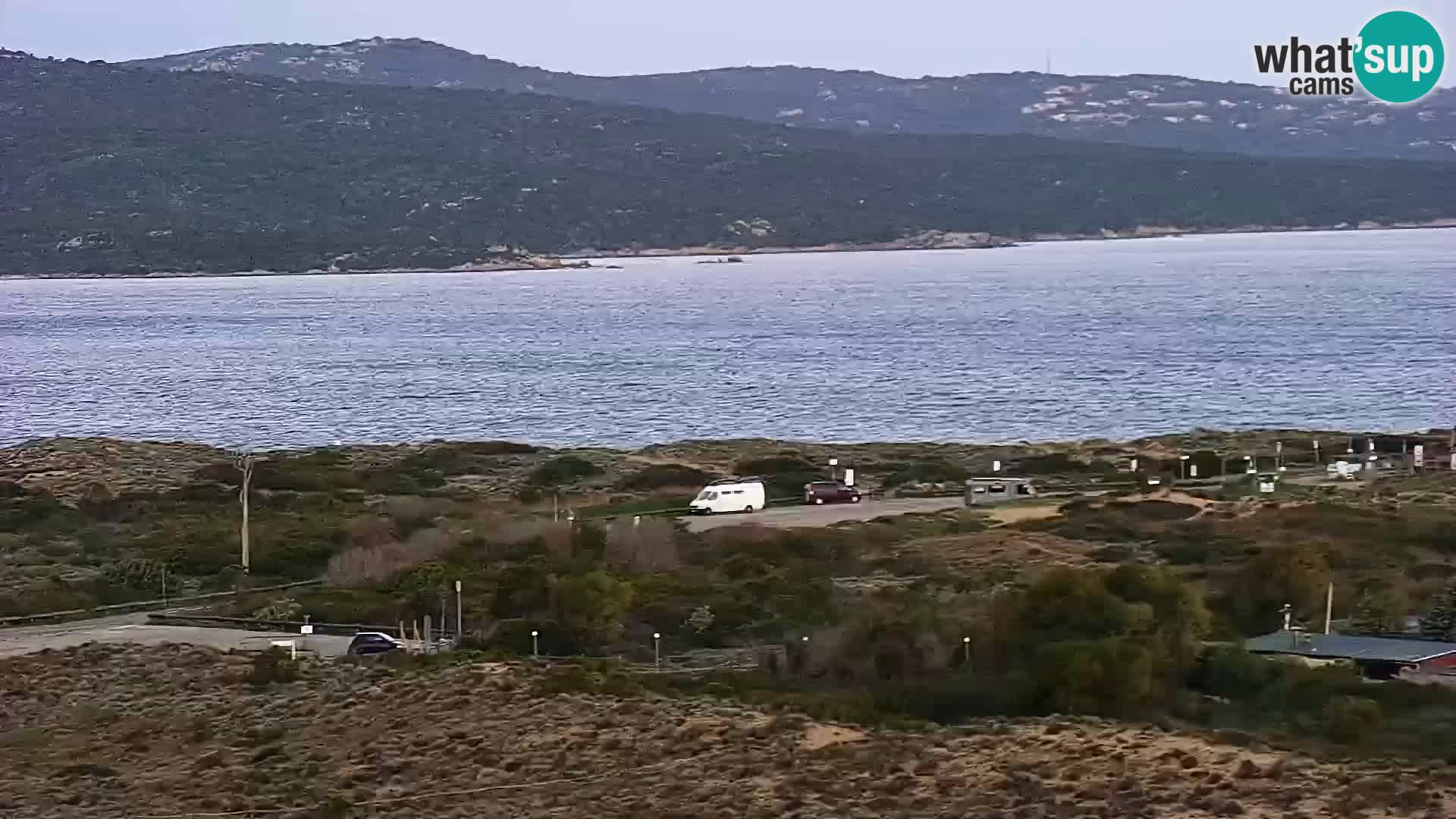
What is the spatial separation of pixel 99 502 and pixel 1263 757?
2576cm

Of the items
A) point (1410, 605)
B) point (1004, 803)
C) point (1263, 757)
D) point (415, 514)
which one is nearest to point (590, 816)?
point (1004, 803)

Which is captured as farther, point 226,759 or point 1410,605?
point 1410,605

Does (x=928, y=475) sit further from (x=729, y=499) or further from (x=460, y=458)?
(x=460, y=458)

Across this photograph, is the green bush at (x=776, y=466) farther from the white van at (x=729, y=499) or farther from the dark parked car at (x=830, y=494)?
the white van at (x=729, y=499)

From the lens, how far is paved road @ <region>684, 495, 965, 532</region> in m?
32.6

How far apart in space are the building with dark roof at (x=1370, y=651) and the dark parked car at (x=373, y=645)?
28.2ft

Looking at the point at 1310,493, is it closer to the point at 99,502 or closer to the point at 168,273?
the point at 99,502

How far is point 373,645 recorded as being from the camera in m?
21.9

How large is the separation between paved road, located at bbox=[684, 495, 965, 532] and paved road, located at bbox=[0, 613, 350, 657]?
9.24 meters

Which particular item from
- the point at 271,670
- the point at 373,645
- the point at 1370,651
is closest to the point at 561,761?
the point at 271,670

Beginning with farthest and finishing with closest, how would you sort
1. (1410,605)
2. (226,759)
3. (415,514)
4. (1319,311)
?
1. (1319,311)
2. (415,514)
3. (1410,605)
4. (226,759)

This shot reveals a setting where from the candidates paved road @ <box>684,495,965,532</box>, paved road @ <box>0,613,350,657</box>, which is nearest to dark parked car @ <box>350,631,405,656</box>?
paved road @ <box>0,613,350,657</box>

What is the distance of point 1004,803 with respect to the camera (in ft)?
52.4

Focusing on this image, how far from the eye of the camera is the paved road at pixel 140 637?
22609 millimetres
